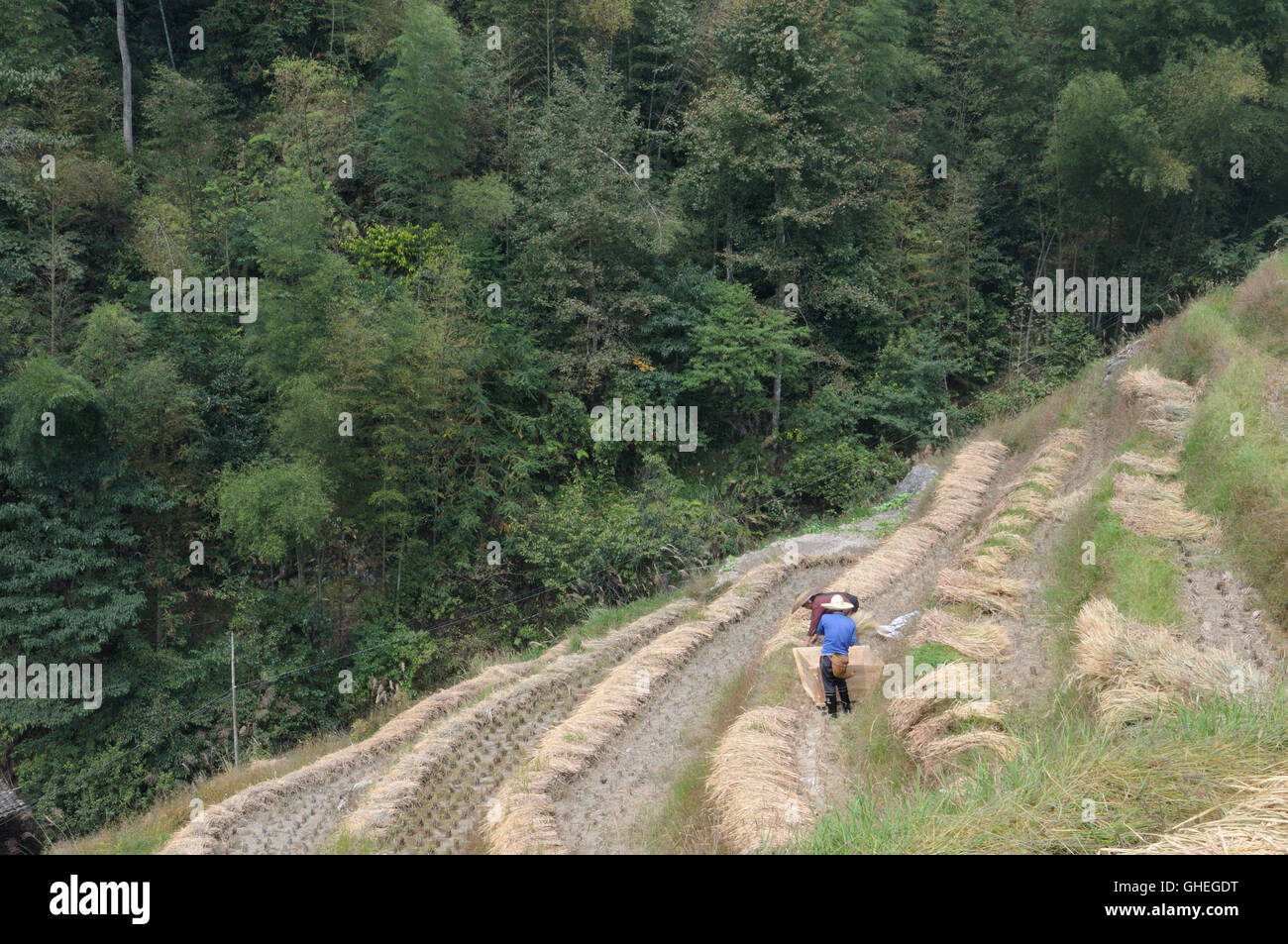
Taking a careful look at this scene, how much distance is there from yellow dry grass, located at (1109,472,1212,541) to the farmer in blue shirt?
3.06m

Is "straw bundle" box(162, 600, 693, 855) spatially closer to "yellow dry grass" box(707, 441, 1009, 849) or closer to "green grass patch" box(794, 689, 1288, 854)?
"yellow dry grass" box(707, 441, 1009, 849)

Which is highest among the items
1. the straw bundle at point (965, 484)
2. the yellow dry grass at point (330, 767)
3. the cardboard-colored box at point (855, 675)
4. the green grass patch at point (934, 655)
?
the straw bundle at point (965, 484)

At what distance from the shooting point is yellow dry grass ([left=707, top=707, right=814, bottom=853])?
202 inches

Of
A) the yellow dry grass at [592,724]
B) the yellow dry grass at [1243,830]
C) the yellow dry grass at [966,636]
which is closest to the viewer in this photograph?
the yellow dry grass at [1243,830]

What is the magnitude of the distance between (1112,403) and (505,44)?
663 inches

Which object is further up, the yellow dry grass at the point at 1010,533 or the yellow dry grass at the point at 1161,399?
the yellow dry grass at the point at 1161,399

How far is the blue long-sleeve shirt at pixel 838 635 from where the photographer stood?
709cm

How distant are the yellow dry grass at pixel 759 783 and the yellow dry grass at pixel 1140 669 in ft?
6.56

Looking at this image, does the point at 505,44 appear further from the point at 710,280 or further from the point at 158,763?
the point at 158,763

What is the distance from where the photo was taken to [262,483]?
13773 millimetres

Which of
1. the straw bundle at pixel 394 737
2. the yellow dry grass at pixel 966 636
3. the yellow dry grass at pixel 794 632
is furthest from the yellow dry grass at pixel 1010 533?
the straw bundle at pixel 394 737

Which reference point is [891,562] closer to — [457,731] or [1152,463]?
[1152,463]

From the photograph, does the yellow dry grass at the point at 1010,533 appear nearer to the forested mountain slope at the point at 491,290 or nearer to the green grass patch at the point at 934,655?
the green grass patch at the point at 934,655

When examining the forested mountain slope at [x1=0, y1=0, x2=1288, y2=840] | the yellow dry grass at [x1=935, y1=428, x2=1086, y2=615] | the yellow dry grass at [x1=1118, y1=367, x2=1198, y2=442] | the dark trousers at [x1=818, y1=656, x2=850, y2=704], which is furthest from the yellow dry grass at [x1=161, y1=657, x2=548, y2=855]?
the yellow dry grass at [x1=1118, y1=367, x2=1198, y2=442]
